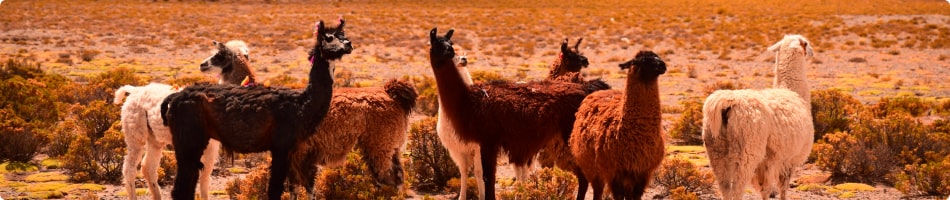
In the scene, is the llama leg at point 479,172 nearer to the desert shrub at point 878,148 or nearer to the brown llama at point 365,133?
the brown llama at point 365,133

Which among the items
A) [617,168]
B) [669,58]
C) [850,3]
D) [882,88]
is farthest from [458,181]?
[850,3]

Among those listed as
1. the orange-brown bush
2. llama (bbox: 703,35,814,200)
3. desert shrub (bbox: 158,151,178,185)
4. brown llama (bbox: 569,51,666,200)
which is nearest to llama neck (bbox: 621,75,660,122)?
brown llama (bbox: 569,51,666,200)

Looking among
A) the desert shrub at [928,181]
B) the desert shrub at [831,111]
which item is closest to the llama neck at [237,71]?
the desert shrub at [928,181]

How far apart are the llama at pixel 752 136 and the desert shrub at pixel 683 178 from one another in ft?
4.54

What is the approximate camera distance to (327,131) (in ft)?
21.1

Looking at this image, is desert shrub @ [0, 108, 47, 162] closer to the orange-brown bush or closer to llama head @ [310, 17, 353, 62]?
the orange-brown bush

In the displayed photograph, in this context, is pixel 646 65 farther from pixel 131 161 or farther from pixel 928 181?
pixel 928 181

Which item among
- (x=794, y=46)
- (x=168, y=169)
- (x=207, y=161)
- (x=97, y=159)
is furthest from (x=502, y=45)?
(x=207, y=161)

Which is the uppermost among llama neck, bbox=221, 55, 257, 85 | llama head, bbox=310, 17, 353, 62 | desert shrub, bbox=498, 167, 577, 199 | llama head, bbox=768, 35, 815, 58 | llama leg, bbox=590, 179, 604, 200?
llama head, bbox=310, 17, 353, 62

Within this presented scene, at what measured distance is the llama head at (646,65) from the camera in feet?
18.6

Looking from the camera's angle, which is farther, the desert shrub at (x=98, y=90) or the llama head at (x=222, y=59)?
the desert shrub at (x=98, y=90)

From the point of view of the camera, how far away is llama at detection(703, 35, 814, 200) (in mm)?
6395

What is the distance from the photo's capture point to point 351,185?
7.86 m

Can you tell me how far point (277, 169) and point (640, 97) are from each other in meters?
2.37
